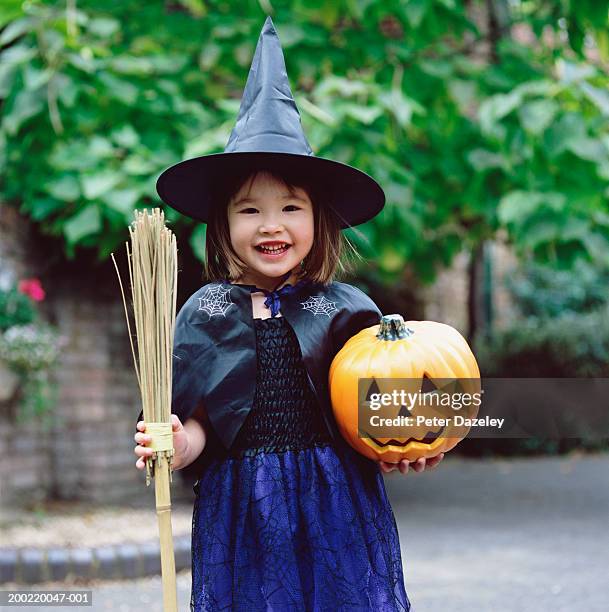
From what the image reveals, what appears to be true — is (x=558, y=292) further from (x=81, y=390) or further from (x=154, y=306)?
(x=154, y=306)

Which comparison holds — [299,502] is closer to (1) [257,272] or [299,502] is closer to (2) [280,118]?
(1) [257,272]

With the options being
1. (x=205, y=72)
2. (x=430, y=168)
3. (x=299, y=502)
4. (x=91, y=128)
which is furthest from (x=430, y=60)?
(x=299, y=502)

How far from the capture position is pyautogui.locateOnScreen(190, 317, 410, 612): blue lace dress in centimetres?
219

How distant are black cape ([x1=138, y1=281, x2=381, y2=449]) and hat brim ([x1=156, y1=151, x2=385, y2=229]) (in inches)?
9.2

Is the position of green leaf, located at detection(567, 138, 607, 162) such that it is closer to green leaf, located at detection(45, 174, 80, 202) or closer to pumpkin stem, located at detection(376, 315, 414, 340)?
green leaf, located at detection(45, 174, 80, 202)

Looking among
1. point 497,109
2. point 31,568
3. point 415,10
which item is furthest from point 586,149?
point 31,568

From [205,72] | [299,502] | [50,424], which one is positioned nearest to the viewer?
[299,502]

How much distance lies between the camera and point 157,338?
210 centimetres

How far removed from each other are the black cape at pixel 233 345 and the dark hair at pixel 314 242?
0.05 meters

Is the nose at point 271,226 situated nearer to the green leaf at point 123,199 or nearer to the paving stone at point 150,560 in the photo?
the green leaf at point 123,199

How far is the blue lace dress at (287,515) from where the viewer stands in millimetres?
2193

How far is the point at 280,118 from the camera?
2.30m

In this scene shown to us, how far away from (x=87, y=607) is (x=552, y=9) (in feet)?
13.0

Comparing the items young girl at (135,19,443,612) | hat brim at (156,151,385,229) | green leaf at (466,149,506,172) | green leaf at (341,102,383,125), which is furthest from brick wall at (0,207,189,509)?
young girl at (135,19,443,612)
